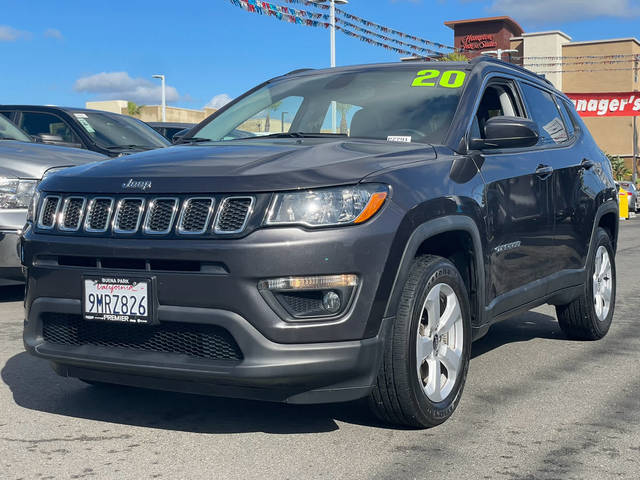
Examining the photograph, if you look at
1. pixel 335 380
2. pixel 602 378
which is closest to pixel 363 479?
pixel 335 380

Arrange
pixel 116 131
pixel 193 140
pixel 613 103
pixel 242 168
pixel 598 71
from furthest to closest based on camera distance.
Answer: pixel 598 71 → pixel 613 103 → pixel 116 131 → pixel 193 140 → pixel 242 168

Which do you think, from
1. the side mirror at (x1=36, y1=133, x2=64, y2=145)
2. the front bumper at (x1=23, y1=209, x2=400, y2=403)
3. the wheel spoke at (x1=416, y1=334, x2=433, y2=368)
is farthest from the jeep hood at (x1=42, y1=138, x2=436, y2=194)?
the side mirror at (x1=36, y1=133, x2=64, y2=145)

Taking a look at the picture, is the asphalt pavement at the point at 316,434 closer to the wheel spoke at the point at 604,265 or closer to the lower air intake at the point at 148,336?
the lower air intake at the point at 148,336

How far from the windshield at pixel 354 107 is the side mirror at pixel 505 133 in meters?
0.20

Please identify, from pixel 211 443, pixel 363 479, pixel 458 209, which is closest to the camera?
pixel 363 479

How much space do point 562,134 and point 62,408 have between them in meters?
3.66

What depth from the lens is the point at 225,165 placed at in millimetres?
3734

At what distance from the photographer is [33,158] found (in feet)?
23.9

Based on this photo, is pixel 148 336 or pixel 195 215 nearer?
pixel 195 215

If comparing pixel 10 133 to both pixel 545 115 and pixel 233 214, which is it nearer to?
pixel 545 115

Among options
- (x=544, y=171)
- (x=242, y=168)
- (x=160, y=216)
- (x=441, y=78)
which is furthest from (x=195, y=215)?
(x=544, y=171)

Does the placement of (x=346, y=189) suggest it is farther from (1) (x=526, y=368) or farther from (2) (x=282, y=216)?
(1) (x=526, y=368)

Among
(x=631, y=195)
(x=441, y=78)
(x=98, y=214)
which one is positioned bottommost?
(x=631, y=195)

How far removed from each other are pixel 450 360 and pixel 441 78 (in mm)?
1634
